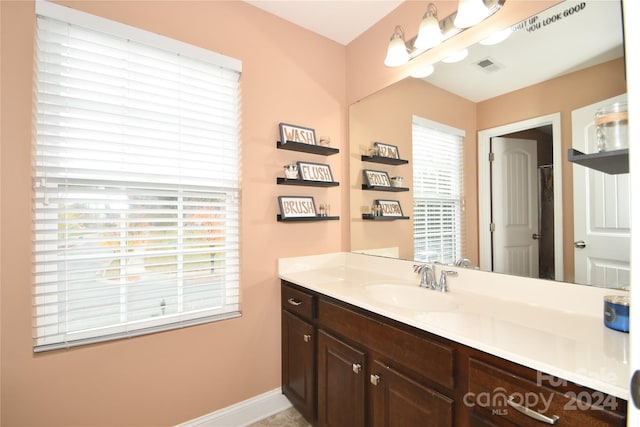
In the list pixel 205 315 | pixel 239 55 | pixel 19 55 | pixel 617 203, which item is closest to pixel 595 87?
pixel 617 203

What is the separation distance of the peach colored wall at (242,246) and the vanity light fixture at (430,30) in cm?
87

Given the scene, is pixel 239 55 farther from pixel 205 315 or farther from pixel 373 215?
pixel 205 315

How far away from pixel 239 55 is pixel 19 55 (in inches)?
41.8

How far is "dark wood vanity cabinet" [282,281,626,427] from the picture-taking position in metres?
0.77

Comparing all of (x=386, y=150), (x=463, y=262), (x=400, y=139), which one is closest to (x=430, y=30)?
(x=400, y=139)

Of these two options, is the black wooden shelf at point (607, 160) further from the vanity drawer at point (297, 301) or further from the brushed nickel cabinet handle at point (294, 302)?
the brushed nickel cabinet handle at point (294, 302)

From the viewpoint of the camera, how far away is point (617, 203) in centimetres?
106

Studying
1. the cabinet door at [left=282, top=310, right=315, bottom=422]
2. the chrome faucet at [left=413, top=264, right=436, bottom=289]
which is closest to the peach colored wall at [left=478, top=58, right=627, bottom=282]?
the chrome faucet at [left=413, top=264, right=436, bottom=289]

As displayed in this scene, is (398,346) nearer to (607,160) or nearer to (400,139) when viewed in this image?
(607,160)

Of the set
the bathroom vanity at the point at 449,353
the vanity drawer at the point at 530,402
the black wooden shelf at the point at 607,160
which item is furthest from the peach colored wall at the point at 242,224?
the vanity drawer at the point at 530,402

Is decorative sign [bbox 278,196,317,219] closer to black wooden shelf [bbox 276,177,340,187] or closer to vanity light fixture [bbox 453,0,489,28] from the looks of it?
black wooden shelf [bbox 276,177,340,187]

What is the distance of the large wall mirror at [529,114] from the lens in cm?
112

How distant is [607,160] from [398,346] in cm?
98

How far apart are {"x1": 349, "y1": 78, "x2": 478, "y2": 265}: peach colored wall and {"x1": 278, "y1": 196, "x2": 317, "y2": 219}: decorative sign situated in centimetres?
38
